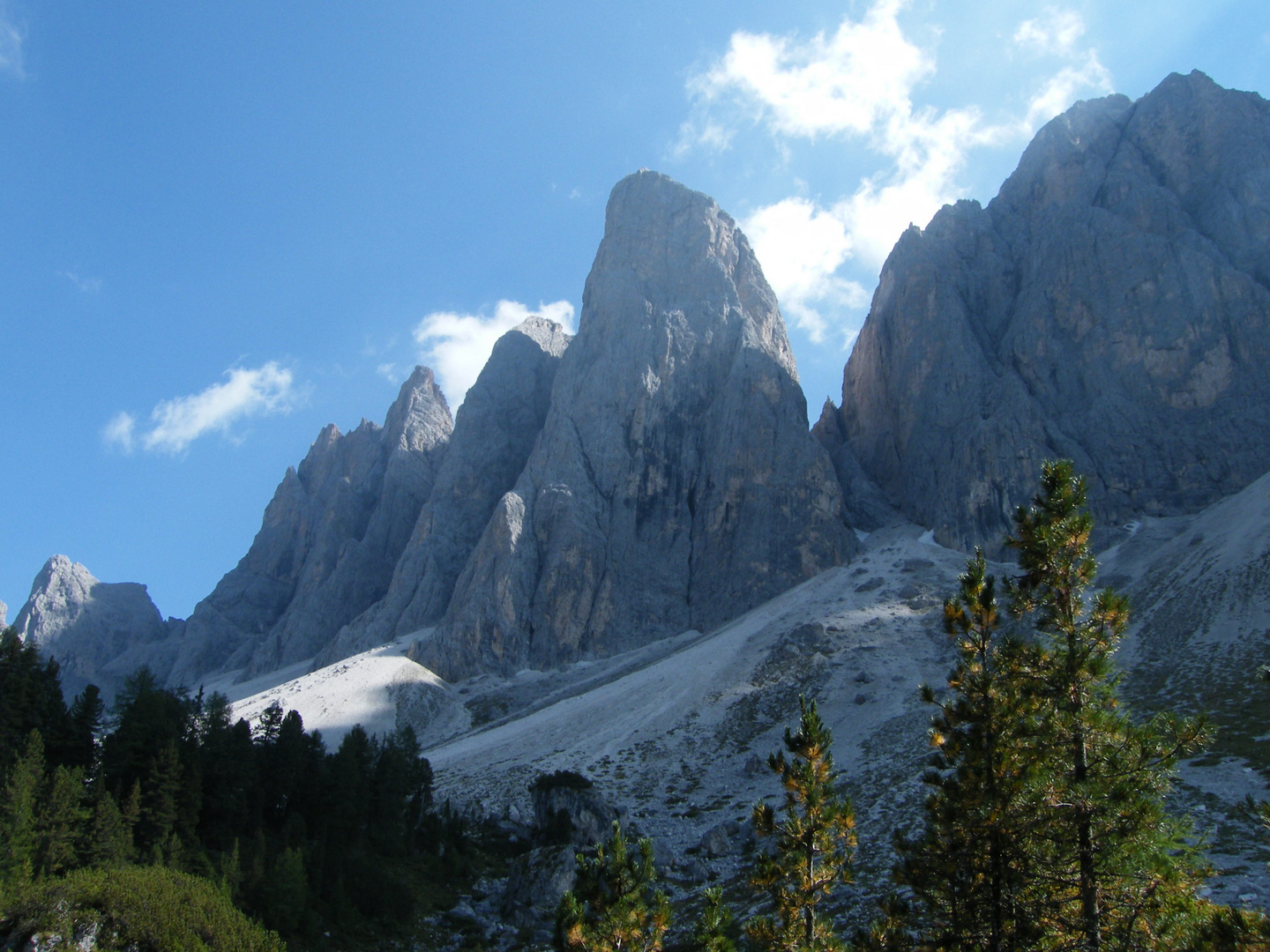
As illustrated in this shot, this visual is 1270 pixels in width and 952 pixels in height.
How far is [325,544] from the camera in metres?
141

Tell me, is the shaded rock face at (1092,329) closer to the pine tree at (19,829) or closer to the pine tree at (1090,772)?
the pine tree at (1090,772)

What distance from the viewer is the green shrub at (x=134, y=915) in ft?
72.1

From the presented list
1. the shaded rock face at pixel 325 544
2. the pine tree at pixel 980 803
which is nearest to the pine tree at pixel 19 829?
the pine tree at pixel 980 803

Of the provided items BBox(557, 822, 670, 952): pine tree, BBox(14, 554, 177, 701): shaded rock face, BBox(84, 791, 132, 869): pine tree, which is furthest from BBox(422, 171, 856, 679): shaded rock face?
BBox(557, 822, 670, 952): pine tree

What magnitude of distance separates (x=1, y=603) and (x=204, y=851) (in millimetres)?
156586

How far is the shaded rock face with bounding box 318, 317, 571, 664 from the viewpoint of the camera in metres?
111

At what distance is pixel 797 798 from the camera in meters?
16.2

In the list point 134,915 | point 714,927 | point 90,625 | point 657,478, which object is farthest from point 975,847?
point 90,625

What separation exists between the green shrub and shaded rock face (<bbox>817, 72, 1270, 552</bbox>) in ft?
277

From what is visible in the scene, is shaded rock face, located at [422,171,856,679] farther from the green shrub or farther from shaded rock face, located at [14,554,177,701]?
shaded rock face, located at [14,554,177,701]

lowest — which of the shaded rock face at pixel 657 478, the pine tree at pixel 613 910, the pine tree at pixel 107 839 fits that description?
the pine tree at pixel 613 910

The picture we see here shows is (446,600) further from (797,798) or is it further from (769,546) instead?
(797,798)

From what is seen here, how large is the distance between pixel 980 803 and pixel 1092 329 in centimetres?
10572

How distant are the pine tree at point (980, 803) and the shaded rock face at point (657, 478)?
85.5 meters
